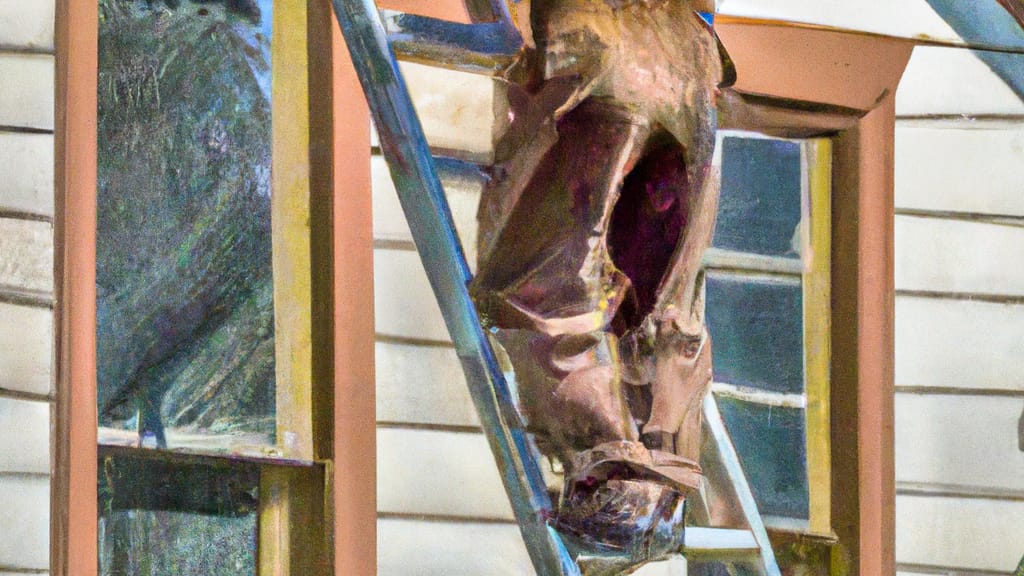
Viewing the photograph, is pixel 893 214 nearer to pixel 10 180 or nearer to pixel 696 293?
pixel 696 293

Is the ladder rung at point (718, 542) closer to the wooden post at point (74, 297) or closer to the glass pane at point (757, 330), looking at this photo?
the glass pane at point (757, 330)

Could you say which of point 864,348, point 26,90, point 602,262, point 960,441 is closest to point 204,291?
point 26,90

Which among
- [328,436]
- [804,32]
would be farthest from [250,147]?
[804,32]

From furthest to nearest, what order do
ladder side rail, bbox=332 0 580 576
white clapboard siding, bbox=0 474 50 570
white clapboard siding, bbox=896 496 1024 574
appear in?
1. white clapboard siding, bbox=896 496 1024 574
2. ladder side rail, bbox=332 0 580 576
3. white clapboard siding, bbox=0 474 50 570

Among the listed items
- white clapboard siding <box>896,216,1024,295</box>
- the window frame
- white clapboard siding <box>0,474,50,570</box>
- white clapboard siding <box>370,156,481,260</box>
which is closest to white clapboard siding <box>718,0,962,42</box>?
the window frame

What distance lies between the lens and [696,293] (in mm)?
1084

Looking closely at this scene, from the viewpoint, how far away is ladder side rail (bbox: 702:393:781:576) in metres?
1.11

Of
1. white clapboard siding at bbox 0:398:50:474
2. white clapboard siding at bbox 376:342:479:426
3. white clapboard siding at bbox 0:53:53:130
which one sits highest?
white clapboard siding at bbox 0:53:53:130

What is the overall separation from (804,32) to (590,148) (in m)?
0.23

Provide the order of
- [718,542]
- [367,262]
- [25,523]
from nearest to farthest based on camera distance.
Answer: [25,523] < [367,262] < [718,542]

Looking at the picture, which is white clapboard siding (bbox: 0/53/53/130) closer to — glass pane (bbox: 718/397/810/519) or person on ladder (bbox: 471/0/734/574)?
person on ladder (bbox: 471/0/734/574)

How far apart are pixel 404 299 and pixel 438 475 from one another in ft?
0.40

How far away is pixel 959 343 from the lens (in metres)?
1.21

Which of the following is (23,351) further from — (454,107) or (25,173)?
(454,107)
